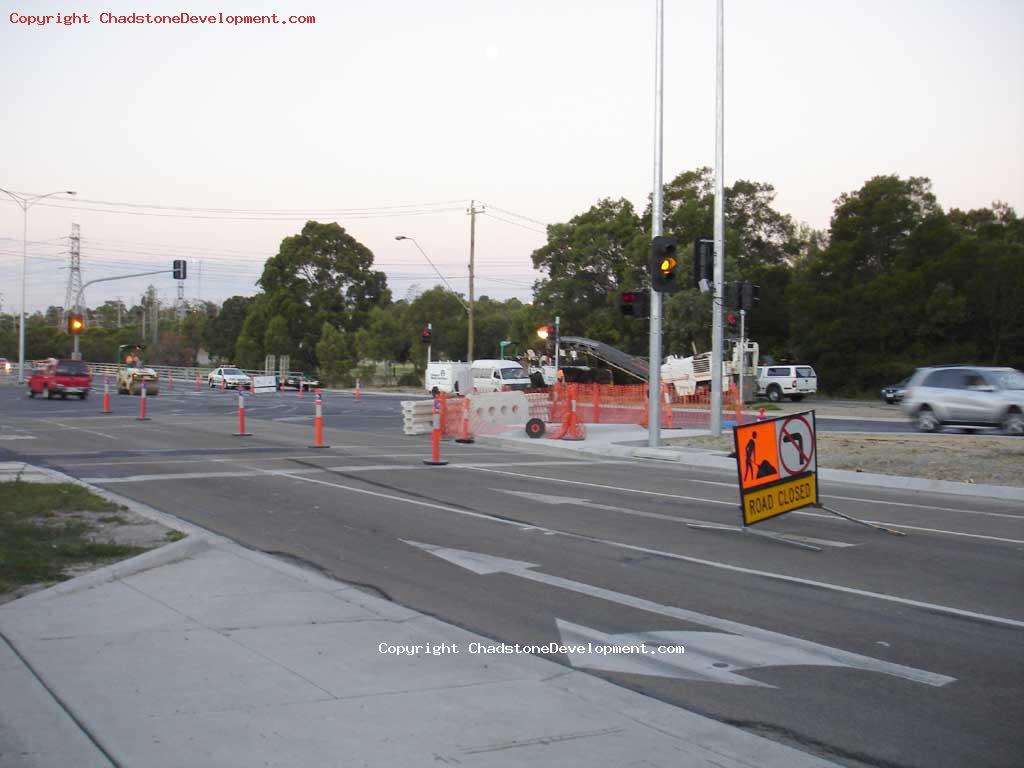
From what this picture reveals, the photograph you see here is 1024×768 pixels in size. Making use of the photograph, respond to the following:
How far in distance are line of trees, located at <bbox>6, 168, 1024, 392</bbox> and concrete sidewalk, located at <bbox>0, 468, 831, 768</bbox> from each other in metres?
48.4

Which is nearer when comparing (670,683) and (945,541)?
(670,683)

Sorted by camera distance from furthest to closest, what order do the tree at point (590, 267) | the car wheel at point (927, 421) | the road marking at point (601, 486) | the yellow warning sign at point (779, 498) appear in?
the tree at point (590, 267), the car wheel at point (927, 421), the road marking at point (601, 486), the yellow warning sign at point (779, 498)

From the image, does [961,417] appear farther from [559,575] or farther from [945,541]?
[559,575]

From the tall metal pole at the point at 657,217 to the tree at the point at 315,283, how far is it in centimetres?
5581

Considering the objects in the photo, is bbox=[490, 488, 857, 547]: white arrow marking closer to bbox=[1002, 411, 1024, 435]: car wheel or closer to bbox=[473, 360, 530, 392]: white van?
bbox=[1002, 411, 1024, 435]: car wheel

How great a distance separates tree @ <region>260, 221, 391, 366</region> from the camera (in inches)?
3000

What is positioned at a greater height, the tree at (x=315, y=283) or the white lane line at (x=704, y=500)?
the tree at (x=315, y=283)

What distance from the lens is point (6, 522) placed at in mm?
10500

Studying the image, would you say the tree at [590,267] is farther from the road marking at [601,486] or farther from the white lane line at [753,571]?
the white lane line at [753,571]

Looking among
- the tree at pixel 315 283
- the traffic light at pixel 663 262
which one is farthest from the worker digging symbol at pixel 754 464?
the tree at pixel 315 283

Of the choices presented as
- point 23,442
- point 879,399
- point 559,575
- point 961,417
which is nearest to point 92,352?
point 879,399

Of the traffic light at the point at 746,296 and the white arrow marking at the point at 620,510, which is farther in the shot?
the traffic light at the point at 746,296

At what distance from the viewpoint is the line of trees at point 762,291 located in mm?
53312

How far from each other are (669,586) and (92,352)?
Answer: 112 m
